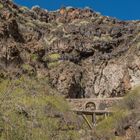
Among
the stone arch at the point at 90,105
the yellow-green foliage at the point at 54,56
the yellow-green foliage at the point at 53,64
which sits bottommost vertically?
the stone arch at the point at 90,105

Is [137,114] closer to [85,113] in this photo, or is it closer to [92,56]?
[85,113]

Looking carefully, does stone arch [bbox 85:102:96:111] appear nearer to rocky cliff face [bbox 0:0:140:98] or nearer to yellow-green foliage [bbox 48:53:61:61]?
rocky cliff face [bbox 0:0:140:98]

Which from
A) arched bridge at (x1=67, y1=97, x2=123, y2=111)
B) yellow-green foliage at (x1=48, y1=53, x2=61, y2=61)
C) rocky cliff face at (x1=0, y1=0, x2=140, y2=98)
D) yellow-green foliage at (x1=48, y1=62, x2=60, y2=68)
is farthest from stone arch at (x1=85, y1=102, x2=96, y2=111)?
yellow-green foliage at (x1=48, y1=53, x2=61, y2=61)

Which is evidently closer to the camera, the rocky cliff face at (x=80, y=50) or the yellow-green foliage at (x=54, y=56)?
the rocky cliff face at (x=80, y=50)

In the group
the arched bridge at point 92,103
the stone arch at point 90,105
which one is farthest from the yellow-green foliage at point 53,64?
the stone arch at point 90,105

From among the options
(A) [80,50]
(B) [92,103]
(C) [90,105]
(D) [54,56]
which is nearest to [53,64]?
(D) [54,56]

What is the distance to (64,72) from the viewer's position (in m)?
55.9

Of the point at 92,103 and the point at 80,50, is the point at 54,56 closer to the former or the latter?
the point at 80,50

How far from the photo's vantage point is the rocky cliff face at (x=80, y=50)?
172ft

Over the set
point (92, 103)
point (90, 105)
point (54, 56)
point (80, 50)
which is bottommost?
point (90, 105)

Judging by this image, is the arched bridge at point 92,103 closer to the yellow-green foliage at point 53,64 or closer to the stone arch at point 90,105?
the stone arch at point 90,105

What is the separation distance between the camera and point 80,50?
64.2 m

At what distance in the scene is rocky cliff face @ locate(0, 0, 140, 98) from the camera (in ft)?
172

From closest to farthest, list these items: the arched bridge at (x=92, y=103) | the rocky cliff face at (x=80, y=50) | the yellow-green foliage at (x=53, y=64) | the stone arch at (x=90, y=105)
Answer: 1. the arched bridge at (x=92, y=103)
2. the stone arch at (x=90, y=105)
3. the rocky cliff face at (x=80, y=50)
4. the yellow-green foliage at (x=53, y=64)
